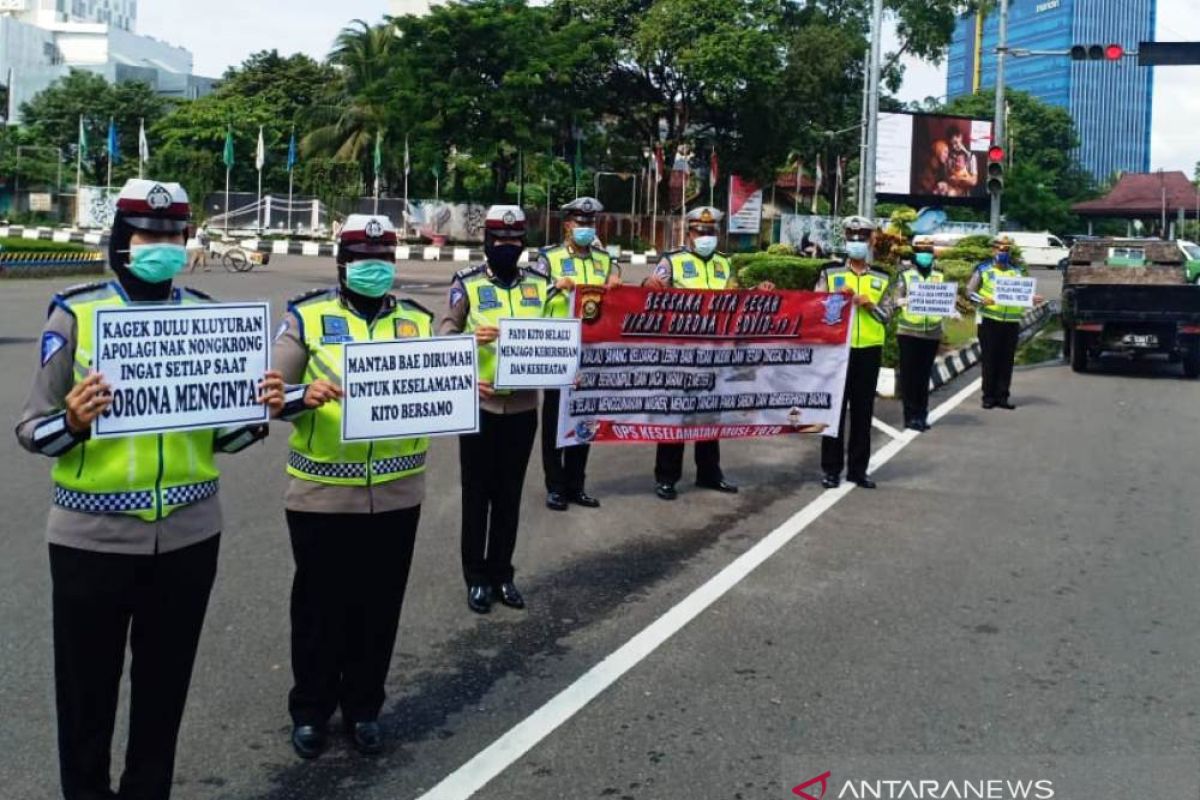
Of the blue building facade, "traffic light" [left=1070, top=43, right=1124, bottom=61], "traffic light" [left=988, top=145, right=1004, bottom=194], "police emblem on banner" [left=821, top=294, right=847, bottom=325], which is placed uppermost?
the blue building facade

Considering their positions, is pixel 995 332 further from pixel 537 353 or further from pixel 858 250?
pixel 537 353

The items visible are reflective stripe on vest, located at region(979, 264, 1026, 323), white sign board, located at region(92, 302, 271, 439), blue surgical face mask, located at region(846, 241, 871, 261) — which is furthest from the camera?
reflective stripe on vest, located at region(979, 264, 1026, 323)

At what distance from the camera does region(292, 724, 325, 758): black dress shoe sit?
4.45 m

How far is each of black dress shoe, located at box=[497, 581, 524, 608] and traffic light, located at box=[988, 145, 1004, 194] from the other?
63.2 feet

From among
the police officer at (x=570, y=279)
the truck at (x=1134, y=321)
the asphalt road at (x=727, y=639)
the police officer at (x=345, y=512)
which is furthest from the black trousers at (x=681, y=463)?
the truck at (x=1134, y=321)

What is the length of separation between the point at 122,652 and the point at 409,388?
4.24ft

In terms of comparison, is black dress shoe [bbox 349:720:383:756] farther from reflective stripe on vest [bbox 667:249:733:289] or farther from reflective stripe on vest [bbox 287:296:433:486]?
reflective stripe on vest [bbox 667:249:733:289]

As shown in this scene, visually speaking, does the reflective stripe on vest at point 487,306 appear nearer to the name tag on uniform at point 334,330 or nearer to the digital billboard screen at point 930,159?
the name tag on uniform at point 334,330

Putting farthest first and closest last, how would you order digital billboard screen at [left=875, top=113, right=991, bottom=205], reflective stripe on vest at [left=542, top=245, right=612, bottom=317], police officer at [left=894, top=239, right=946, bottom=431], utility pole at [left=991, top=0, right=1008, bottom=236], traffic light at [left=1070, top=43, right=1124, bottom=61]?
digital billboard screen at [left=875, top=113, right=991, bottom=205]
utility pole at [left=991, top=0, right=1008, bottom=236]
traffic light at [left=1070, top=43, right=1124, bottom=61]
police officer at [left=894, top=239, right=946, bottom=431]
reflective stripe on vest at [left=542, top=245, right=612, bottom=317]

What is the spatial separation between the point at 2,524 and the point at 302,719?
4.08 metres

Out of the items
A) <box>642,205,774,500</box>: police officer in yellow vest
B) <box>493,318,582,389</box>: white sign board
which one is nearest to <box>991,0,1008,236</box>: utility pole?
<box>642,205,774,500</box>: police officer in yellow vest

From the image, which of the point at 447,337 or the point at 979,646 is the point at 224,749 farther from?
the point at 979,646

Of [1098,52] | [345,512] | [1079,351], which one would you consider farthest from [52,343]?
[1098,52]

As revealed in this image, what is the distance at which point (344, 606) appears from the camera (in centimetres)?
449
